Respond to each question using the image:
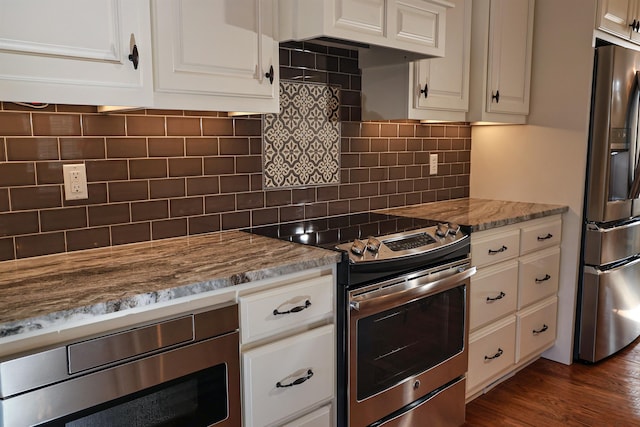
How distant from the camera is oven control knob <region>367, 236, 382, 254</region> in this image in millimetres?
1862

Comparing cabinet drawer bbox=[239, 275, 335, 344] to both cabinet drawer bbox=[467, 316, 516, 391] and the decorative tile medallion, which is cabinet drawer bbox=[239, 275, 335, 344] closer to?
the decorative tile medallion

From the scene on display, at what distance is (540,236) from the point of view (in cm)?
280

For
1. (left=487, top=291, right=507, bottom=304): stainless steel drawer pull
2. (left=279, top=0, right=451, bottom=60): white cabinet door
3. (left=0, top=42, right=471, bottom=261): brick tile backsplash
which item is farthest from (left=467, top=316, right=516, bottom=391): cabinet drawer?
(left=279, top=0, right=451, bottom=60): white cabinet door

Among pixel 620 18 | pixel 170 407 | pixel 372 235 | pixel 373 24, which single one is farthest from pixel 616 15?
pixel 170 407

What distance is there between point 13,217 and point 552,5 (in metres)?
2.88

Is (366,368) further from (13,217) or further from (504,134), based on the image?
(504,134)

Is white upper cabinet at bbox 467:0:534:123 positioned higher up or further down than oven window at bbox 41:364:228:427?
higher up

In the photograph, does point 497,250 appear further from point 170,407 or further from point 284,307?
point 170,407

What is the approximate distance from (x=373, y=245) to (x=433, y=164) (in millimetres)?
1383

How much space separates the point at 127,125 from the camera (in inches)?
72.2

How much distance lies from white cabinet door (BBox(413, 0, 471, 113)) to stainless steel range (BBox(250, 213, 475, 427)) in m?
0.64

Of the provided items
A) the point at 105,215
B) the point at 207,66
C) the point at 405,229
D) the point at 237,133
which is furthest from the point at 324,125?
the point at 105,215

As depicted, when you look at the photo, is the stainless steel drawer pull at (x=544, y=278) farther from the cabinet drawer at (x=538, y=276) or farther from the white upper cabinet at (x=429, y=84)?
the white upper cabinet at (x=429, y=84)

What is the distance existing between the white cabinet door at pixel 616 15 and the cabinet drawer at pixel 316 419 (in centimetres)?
249
